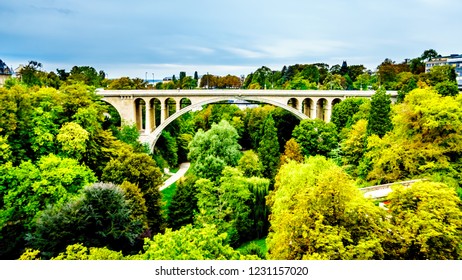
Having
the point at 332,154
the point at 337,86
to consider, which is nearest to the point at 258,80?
the point at 337,86

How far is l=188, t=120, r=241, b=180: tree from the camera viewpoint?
16.0 metres

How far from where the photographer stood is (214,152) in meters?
16.5

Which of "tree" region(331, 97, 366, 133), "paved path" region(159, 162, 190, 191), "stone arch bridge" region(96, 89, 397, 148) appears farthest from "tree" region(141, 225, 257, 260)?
"stone arch bridge" region(96, 89, 397, 148)

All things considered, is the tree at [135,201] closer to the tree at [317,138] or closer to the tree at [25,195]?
the tree at [25,195]

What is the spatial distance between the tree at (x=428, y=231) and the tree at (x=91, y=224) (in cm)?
596

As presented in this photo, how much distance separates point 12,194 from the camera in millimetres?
10820

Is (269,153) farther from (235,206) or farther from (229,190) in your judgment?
(235,206)

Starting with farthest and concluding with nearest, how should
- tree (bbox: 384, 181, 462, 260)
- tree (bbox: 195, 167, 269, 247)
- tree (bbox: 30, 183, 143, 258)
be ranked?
tree (bbox: 195, 167, 269, 247) < tree (bbox: 30, 183, 143, 258) < tree (bbox: 384, 181, 462, 260)

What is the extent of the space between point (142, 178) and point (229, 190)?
10.2 ft

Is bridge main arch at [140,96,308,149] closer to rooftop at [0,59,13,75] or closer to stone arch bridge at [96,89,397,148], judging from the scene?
stone arch bridge at [96,89,397,148]

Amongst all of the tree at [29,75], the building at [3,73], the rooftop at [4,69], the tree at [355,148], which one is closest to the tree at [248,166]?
the tree at [355,148]

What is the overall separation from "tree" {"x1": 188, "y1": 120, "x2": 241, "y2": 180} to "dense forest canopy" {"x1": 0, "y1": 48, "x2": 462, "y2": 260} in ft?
0.17

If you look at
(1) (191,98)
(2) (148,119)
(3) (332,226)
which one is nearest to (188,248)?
(3) (332,226)
